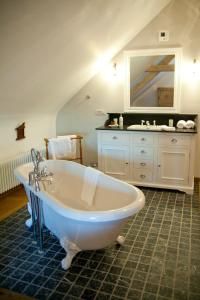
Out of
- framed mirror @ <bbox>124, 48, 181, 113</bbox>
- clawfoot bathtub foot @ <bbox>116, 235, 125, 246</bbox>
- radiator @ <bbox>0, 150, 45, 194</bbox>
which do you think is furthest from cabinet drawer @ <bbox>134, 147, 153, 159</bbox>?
radiator @ <bbox>0, 150, 45, 194</bbox>

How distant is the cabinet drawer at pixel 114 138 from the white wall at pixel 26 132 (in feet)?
3.60

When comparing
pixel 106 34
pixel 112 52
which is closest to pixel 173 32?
pixel 112 52

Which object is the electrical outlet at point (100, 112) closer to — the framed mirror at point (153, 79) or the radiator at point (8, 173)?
the framed mirror at point (153, 79)

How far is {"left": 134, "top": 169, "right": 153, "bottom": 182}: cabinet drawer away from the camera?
3.87m

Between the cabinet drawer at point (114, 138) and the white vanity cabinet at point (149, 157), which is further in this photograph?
the cabinet drawer at point (114, 138)

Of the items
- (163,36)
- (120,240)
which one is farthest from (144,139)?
(120,240)

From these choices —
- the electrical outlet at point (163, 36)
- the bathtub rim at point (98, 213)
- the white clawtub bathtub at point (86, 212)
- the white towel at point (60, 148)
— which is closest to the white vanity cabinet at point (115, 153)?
the white towel at point (60, 148)

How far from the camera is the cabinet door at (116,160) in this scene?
3.94 m

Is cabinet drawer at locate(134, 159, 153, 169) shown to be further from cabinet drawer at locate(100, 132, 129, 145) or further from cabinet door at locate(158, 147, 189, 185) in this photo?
cabinet drawer at locate(100, 132, 129, 145)

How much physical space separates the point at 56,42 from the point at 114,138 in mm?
1698

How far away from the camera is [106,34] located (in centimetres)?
322

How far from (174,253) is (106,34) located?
245cm

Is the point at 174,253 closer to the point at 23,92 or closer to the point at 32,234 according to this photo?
the point at 32,234

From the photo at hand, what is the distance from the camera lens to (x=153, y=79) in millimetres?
4023
